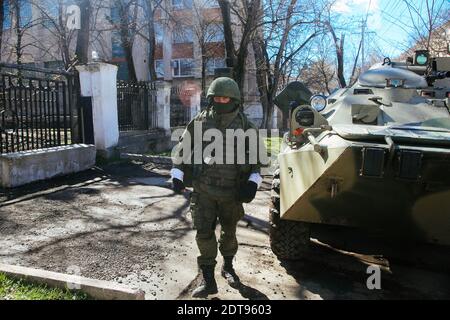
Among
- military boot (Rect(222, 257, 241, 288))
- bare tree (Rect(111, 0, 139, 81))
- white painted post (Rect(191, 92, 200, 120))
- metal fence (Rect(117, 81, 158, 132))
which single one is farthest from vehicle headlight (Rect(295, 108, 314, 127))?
bare tree (Rect(111, 0, 139, 81))

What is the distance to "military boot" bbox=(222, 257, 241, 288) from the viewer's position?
3.53m

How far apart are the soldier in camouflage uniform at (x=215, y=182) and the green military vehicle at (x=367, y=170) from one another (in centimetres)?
38

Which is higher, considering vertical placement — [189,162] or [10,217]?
[189,162]

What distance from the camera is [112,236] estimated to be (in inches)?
179

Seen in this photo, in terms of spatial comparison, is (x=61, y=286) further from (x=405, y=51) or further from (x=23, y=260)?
(x=405, y=51)

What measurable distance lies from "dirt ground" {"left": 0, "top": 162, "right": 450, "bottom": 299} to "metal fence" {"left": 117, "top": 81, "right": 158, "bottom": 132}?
4989 mm

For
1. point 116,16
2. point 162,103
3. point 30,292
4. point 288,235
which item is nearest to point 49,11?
point 116,16

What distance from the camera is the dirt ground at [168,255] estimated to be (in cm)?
356

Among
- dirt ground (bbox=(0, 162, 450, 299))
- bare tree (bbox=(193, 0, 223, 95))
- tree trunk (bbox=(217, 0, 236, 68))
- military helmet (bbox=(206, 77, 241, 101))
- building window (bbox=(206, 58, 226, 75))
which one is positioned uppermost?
bare tree (bbox=(193, 0, 223, 95))

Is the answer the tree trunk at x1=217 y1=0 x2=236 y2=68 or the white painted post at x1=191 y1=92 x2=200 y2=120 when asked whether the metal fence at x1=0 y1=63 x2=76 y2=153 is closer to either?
the tree trunk at x1=217 y1=0 x2=236 y2=68

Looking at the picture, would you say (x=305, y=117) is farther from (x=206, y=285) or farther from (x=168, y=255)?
(x=168, y=255)

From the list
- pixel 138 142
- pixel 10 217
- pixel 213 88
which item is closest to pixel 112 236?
pixel 10 217

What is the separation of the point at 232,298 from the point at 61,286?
121cm

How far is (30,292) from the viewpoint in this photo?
9.86 feet
